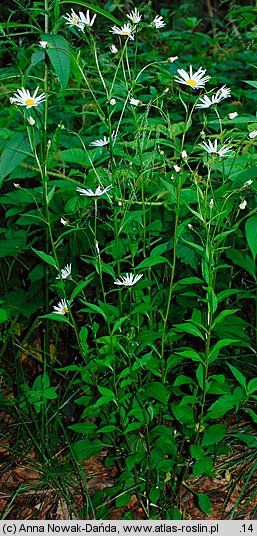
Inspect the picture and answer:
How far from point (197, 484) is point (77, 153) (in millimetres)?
919

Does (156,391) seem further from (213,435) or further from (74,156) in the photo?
(74,156)

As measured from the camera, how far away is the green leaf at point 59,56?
115 cm

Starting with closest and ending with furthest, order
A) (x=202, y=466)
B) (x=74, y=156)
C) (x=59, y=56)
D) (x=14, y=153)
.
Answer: (x=59, y=56)
(x=14, y=153)
(x=202, y=466)
(x=74, y=156)

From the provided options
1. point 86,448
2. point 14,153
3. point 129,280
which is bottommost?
point 86,448

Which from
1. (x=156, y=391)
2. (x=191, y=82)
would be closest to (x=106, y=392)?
(x=156, y=391)

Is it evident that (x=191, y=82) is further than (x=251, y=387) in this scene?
No

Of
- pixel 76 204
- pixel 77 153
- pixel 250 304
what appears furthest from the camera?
pixel 250 304

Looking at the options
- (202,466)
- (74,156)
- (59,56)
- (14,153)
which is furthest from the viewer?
(74,156)

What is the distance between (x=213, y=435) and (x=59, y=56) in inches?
35.1

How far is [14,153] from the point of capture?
50.7 inches

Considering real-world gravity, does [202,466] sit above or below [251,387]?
below
